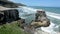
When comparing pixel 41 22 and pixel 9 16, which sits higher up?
pixel 9 16

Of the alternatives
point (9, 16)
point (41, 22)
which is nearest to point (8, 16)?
point (9, 16)

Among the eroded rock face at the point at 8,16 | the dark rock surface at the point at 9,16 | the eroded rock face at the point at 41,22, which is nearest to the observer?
the eroded rock face at the point at 8,16

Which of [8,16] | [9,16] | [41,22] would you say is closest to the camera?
[8,16]

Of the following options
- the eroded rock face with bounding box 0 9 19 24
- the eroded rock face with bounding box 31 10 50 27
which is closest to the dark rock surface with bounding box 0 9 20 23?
the eroded rock face with bounding box 0 9 19 24

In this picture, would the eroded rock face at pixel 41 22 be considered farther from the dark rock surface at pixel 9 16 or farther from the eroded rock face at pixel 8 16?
the eroded rock face at pixel 8 16

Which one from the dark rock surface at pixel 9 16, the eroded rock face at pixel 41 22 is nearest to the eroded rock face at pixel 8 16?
the dark rock surface at pixel 9 16

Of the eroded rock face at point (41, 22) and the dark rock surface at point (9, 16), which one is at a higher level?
the dark rock surface at point (9, 16)

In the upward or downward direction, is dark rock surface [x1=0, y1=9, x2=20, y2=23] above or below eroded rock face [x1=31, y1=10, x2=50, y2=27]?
above

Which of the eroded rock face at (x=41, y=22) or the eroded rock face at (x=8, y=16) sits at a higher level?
the eroded rock face at (x=8, y=16)

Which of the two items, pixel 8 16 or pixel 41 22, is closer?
pixel 8 16

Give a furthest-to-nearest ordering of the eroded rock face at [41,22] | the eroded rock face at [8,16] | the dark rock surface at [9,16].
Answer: the eroded rock face at [41,22], the dark rock surface at [9,16], the eroded rock face at [8,16]

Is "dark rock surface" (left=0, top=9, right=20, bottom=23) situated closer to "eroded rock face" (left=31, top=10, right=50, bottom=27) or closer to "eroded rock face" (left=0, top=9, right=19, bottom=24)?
"eroded rock face" (left=0, top=9, right=19, bottom=24)

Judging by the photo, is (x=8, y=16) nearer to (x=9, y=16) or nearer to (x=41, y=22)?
(x=9, y=16)

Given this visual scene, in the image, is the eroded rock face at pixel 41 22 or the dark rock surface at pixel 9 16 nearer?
the dark rock surface at pixel 9 16
